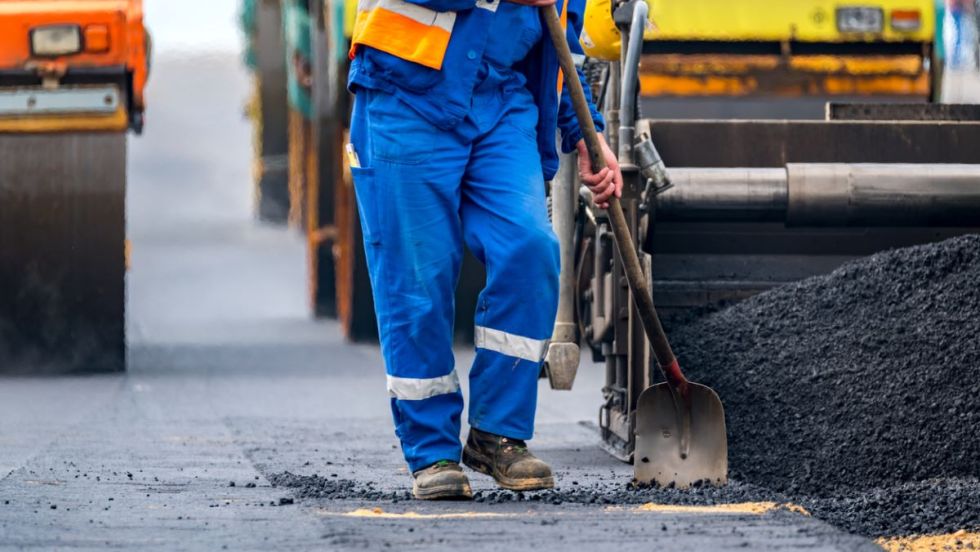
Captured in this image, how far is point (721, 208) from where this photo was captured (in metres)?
5.64

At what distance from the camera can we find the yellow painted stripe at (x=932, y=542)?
3607 millimetres

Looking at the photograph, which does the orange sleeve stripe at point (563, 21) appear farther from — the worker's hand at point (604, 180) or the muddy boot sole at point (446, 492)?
the muddy boot sole at point (446, 492)

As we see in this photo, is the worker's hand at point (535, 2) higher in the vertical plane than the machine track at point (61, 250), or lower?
higher

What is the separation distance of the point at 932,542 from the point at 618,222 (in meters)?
1.28

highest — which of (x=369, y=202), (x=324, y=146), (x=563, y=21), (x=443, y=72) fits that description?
(x=563, y=21)

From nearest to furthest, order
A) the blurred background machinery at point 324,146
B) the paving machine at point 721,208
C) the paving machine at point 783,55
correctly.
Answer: the paving machine at point 721,208, the paving machine at point 783,55, the blurred background machinery at point 324,146

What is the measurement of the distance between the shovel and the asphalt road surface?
0.18 m

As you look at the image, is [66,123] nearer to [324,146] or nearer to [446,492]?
[324,146]

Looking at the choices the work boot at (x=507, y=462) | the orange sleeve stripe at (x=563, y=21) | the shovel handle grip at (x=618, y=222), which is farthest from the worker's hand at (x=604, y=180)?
the work boot at (x=507, y=462)

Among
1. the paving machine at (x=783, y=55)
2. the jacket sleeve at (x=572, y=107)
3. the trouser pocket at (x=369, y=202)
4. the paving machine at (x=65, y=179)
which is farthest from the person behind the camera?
the paving machine at (x=783, y=55)

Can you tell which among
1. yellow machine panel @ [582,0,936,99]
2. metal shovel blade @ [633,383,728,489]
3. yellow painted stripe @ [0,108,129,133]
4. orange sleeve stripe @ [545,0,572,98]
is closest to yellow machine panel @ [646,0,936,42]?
yellow machine panel @ [582,0,936,99]

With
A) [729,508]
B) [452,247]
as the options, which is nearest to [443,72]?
[452,247]

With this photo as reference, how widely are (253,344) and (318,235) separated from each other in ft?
7.28

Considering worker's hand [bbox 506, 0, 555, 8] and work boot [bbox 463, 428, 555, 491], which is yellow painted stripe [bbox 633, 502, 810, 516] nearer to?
work boot [bbox 463, 428, 555, 491]
